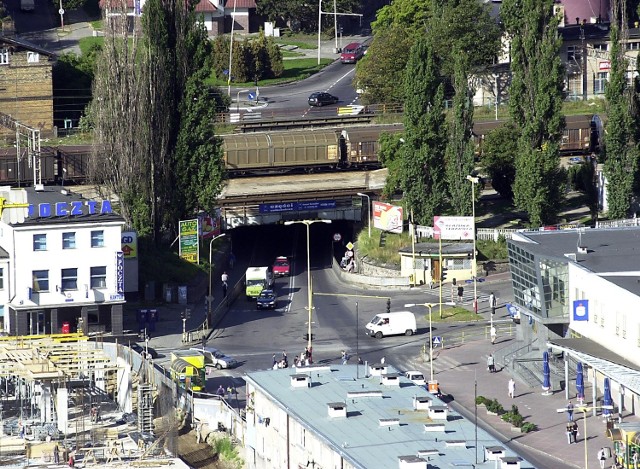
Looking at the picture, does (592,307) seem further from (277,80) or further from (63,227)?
(277,80)

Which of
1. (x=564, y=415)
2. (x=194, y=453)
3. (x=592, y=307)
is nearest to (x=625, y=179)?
(x=592, y=307)

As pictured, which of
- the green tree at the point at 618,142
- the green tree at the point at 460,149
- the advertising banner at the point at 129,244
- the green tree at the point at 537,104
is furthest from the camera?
the green tree at the point at 460,149

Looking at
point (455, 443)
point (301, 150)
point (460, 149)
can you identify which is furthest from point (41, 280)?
point (455, 443)

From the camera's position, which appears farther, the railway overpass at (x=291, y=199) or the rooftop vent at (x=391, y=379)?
the railway overpass at (x=291, y=199)

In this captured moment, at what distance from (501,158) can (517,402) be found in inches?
1801

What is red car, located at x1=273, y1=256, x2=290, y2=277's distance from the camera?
488 ft

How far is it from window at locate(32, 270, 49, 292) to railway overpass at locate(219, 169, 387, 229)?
97.5ft

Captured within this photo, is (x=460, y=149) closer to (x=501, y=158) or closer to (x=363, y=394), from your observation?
(x=501, y=158)

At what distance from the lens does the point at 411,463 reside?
7856 centimetres

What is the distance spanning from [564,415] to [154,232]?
145 ft

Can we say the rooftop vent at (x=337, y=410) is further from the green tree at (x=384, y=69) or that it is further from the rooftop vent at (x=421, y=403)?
the green tree at (x=384, y=69)

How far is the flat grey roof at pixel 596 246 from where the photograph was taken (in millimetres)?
115375

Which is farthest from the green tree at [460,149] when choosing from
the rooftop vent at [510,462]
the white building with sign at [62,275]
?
the rooftop vent at [510,462]

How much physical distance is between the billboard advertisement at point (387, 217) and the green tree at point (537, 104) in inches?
395
